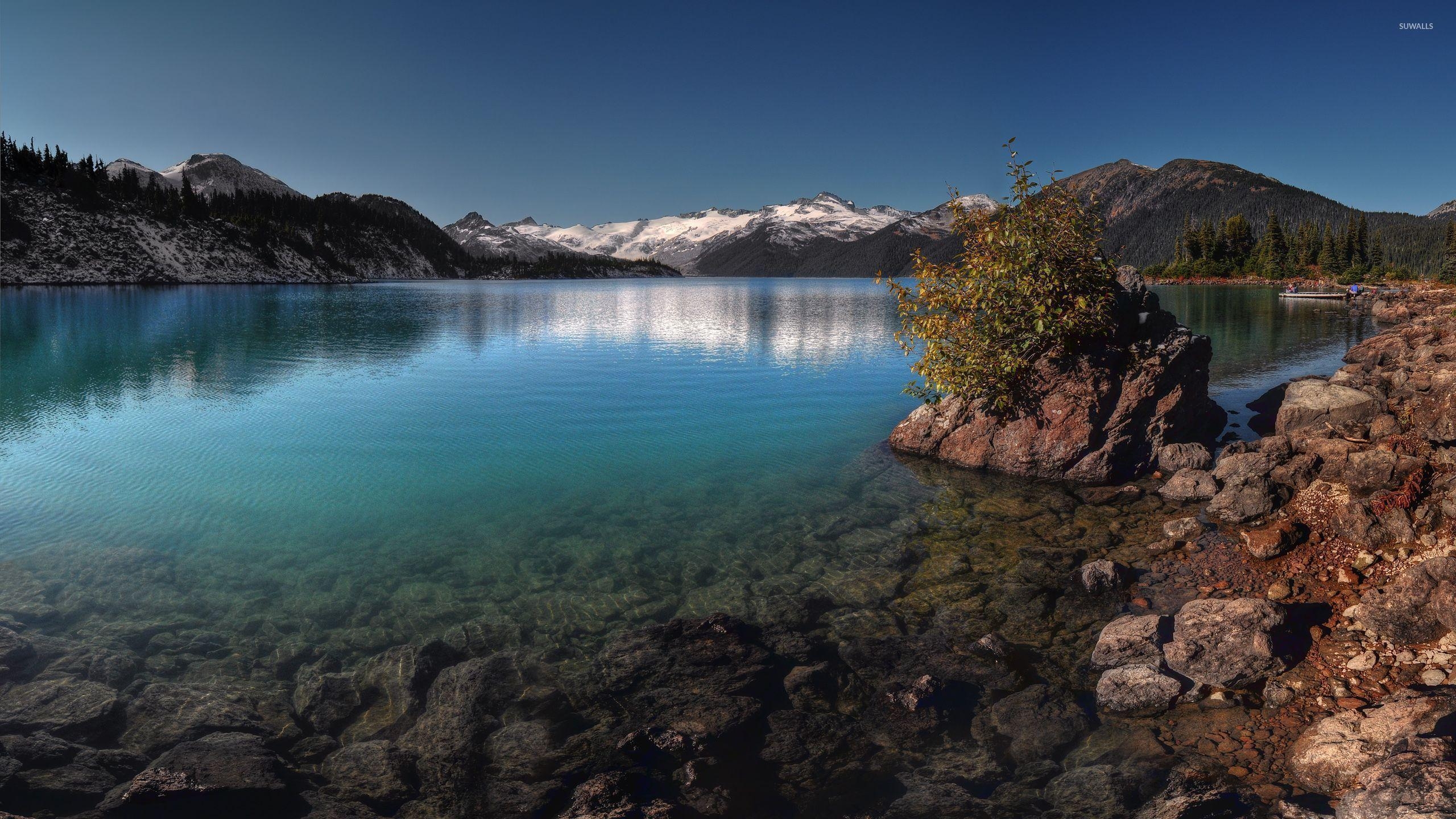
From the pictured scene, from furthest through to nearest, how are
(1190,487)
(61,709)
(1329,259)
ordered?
1. (1329,259)
2. (1190,487)
3. (61,709)

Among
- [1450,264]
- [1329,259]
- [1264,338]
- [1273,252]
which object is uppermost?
[1273,252]

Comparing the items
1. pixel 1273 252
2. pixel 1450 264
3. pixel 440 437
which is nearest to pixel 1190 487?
pixel 440 437

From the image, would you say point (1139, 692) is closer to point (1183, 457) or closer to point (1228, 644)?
point (1228, 644)

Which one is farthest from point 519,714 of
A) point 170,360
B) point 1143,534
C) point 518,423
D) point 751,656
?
point 170,360

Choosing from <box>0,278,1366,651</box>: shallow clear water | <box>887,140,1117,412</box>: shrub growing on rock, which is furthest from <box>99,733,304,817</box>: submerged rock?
<box>887,140,1117,412</box>: shrub growing on rock

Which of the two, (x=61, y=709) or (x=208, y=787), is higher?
(x=61, y=709)

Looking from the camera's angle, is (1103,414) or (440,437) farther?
(440,437)

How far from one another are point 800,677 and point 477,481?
13.7 m

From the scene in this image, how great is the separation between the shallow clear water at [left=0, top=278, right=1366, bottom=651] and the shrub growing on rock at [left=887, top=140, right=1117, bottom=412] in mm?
3635

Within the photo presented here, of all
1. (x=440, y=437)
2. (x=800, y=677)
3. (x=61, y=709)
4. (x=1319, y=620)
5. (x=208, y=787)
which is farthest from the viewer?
(x=440, y=437)

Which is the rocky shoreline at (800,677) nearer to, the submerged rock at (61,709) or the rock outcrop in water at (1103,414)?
the submerged rock at (61,709)

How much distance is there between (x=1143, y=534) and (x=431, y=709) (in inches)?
633

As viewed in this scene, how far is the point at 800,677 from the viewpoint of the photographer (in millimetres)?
11234

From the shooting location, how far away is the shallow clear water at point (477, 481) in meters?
14.6
